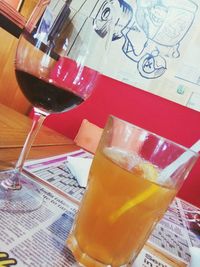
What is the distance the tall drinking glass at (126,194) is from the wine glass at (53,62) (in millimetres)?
109

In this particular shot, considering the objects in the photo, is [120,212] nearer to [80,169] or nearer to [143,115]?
[80,169]

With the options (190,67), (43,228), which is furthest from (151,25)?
(43,228)

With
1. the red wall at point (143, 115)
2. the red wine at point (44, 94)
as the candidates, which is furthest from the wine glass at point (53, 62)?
the red wall at point (143, 115)

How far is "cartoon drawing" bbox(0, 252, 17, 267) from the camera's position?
1.03ft

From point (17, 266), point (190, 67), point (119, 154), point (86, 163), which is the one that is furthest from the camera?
point (190, 67)

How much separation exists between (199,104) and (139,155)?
214 cm

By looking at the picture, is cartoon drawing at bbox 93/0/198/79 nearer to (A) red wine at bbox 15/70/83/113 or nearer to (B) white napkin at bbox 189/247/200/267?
(A) red wine at bbox 15/70/83/113

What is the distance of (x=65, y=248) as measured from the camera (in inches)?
15.3

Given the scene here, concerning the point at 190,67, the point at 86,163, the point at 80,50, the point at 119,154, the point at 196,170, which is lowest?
the point at 196,170

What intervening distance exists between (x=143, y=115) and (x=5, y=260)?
2296 mm

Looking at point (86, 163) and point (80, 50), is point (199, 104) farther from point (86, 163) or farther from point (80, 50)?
point (80, 50)

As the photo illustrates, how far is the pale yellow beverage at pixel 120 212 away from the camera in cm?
40

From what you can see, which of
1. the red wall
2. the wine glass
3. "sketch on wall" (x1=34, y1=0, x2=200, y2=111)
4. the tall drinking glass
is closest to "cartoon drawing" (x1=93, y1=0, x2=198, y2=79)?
"sketch on wall" (x1=34, y1=0, x2=200, y2=111)

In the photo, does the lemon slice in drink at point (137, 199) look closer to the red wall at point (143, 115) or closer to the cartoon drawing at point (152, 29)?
the red wall at point (143, 115)
